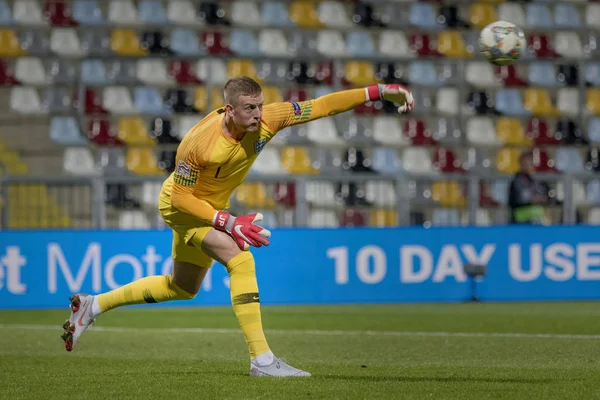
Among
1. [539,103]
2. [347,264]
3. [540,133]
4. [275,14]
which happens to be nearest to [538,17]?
[539,103]

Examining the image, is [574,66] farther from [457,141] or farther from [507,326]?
[507,326]

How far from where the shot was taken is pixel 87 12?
2273 cm

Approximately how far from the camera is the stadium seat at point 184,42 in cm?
2320

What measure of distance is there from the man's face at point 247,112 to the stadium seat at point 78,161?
47.5 ft

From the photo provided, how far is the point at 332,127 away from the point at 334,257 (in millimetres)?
8271

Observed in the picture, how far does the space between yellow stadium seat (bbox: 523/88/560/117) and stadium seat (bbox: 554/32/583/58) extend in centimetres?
124

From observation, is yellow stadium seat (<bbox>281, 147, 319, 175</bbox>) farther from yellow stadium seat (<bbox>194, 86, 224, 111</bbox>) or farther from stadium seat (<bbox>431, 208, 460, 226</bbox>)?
stadium seat (<bbox>431, 208, 460, 226</bbox>)

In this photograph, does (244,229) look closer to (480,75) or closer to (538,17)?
(480,75)

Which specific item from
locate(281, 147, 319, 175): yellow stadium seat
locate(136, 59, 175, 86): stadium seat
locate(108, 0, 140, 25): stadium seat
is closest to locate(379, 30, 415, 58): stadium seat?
locate(281, 147, 319, 175): yellow stadium seat

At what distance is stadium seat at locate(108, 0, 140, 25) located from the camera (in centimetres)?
2295

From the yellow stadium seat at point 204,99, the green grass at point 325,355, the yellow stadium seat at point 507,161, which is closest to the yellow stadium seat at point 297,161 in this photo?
the yellow stadium seat at point 204,99

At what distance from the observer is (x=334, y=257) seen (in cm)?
1529

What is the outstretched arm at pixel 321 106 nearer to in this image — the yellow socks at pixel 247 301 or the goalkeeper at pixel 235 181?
the goalkeeper at pixel 235 181

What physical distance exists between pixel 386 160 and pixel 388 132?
81 cm
